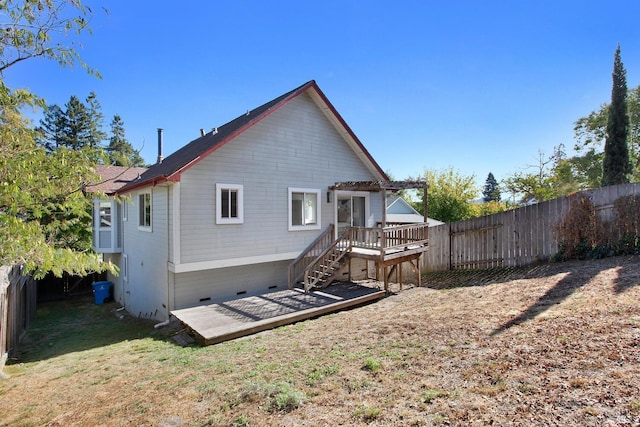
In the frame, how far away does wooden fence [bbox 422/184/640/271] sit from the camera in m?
9.45

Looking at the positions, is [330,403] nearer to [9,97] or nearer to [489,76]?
[9,97]

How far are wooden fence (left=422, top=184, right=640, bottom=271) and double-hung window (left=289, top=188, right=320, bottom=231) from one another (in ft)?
18.9

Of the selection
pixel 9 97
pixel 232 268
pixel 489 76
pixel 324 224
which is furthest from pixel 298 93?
pixel 489 76

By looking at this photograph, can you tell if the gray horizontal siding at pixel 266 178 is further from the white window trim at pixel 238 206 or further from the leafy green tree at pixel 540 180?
the leafy green tree at pixel 540 180

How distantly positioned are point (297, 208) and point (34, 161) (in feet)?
28.3

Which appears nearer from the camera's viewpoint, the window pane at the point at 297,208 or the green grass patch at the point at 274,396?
the green grass patch at the point at 274,396

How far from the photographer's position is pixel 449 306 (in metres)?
7.36

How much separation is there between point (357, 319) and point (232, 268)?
16.6 feet

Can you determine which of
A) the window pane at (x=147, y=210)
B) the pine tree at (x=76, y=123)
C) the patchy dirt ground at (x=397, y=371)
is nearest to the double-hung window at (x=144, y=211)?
the window pane at (x=147, y=210)

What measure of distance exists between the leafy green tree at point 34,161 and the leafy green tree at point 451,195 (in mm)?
25418

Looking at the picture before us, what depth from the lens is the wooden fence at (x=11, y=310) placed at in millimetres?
7398

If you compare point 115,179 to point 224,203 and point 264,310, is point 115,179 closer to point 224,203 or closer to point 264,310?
point 224,203

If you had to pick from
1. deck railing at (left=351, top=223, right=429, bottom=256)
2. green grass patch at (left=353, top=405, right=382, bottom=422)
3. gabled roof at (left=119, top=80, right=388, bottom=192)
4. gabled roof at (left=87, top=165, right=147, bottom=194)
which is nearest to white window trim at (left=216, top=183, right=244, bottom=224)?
gabled roof at (left=119, top=80, right=388, bottom=192)

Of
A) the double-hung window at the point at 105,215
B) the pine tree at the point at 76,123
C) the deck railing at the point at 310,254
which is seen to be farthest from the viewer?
the pine tree at the point at 76,123
